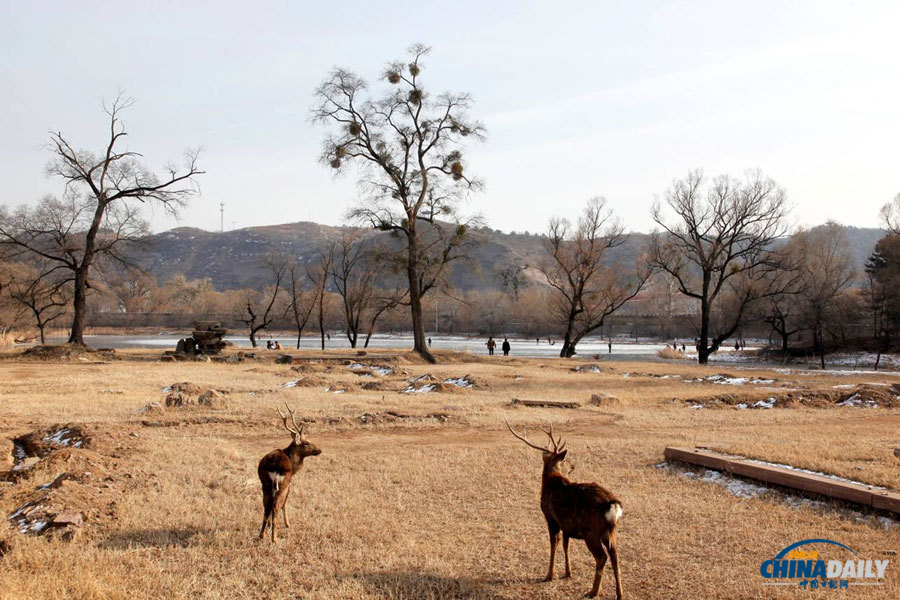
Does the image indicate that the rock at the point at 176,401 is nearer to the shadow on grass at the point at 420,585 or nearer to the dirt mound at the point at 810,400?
the shadow on grass at the point at 420,585

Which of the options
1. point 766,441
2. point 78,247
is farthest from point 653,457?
point 78,247

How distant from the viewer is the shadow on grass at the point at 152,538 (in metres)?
6.88

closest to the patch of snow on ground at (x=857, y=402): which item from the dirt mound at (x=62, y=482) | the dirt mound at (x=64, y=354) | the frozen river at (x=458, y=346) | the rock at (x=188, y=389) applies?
the rock at (x=188, y=389)

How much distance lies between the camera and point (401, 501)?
8805mm

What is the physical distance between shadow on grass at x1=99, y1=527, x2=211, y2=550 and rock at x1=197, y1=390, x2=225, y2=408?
1019 centimetres

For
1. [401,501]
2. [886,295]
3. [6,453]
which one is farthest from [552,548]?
[886,295]

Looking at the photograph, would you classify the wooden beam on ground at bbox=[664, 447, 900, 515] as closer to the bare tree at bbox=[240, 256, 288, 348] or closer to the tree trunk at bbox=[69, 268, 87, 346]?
the tree trunk at bbox=[69, 268, 87, 346]

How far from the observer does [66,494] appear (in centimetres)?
799

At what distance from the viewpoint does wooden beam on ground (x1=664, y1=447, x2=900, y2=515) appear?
7.84 metres

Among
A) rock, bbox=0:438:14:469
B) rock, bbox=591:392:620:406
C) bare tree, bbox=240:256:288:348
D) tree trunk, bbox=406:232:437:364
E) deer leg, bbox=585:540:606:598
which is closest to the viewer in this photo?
deer leg, bbox=585:540:606:598

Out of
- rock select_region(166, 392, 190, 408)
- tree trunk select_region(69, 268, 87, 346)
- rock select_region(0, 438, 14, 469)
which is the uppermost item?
tree trunk select_region(69, 268, 87, 346)

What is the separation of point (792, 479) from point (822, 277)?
67371mm

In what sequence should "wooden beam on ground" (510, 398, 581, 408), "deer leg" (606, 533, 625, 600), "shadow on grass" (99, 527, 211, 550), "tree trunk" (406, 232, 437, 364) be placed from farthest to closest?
"tree trunk" (406, 232, 437, 364) < "wooden beam on ground" (510, 398, 581, 408) < "shadow on grass" (99, 527, 211, 550) < "deer leg" (606, 533, 625, 600)

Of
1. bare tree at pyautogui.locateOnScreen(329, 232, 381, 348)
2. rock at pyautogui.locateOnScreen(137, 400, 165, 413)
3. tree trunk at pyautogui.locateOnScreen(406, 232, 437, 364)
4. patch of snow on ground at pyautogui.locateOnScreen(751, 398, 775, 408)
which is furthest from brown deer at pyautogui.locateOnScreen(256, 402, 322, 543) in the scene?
bare tree at pyautogui.locateOnScreen(329, 232, 381, 348)
